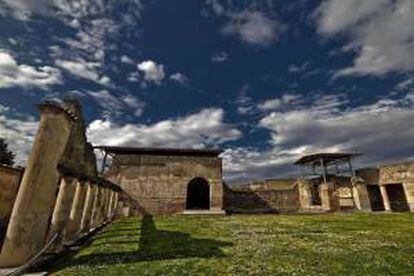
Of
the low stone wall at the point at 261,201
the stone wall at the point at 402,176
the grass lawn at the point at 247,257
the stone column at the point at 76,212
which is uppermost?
the stone wall at the point at 402,176

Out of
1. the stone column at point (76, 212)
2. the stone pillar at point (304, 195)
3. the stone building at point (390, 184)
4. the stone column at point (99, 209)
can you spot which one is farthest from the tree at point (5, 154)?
the stone building at point (390, 184)

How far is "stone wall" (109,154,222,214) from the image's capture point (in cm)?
2762

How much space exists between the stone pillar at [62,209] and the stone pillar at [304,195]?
27.3 metres

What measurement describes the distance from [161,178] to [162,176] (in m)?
0.22

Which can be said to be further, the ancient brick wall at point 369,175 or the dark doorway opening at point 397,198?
the ancient brick wall at point 369,175

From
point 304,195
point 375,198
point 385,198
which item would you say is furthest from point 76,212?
point 375,198

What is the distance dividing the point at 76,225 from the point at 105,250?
416cm

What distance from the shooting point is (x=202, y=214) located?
86.6 ft

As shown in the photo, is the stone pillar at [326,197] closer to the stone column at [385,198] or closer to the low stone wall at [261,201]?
the low stone wall at [261,201]

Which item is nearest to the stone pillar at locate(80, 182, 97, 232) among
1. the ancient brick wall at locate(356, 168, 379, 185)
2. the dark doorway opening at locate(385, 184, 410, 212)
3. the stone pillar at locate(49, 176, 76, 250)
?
the stone pillar at locate(49, 176, 76, 250)

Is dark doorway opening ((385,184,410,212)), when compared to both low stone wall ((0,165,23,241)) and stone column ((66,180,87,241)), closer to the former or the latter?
stone column ((66,180,87,241))

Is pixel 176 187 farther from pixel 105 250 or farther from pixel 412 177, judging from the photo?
pixel 412 177

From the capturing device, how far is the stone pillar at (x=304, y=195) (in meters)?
32.0

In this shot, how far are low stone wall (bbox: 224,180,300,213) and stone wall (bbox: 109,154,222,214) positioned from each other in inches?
149
